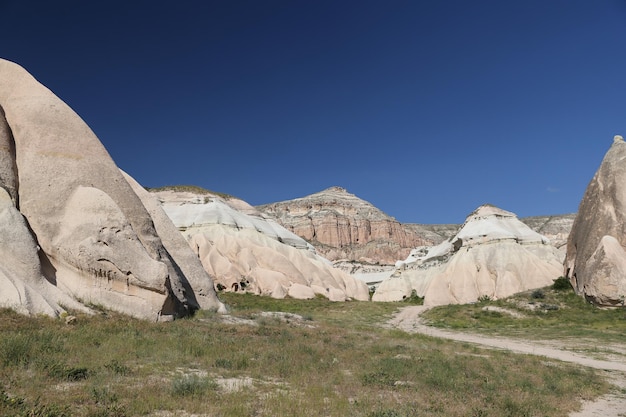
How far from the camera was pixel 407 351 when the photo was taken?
1423 centimetres

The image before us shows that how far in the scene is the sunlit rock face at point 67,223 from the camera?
1412 centimetres

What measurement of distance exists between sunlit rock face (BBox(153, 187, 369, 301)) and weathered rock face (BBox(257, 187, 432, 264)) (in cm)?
6388

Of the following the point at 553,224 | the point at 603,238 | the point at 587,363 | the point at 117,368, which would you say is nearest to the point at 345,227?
the point at 553,224

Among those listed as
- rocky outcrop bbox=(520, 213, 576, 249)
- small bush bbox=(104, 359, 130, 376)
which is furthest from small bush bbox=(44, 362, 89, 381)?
rocky outcrop bbox=(520, 213, 576, 249)

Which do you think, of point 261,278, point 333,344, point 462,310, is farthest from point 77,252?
→ point 261,278

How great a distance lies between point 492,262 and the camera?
5169cm

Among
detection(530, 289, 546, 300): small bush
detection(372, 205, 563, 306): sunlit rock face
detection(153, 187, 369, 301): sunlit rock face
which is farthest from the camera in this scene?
detection(153, 187, 369, 301): sunlit rock face

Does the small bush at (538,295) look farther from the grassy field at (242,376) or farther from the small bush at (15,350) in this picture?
the small bush at (15,350)

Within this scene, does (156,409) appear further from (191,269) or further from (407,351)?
(191,269)

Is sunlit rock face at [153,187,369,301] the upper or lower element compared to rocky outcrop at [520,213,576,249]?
lower

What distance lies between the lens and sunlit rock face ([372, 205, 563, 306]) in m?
48.3

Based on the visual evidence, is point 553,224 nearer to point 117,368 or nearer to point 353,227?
point 353,227

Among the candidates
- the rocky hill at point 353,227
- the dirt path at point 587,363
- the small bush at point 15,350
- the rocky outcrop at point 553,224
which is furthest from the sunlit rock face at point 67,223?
the rocky outcrop at point 553,224

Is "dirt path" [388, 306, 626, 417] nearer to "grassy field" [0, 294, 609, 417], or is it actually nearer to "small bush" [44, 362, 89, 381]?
"grassy field" [0, 294, 609, 417]
